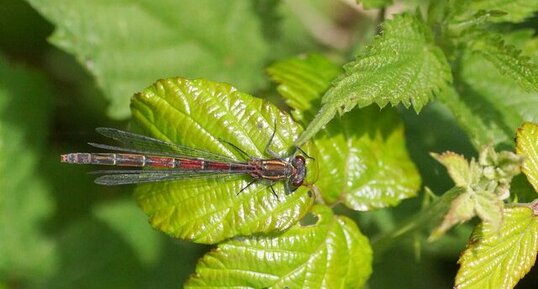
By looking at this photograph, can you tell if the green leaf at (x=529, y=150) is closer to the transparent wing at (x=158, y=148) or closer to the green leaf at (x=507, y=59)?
the green leaf at (x=507, y=59)

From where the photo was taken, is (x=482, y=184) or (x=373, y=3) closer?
(x=482, y=184)

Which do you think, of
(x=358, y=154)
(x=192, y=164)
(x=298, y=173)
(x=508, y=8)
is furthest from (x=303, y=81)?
(x=508, y=8)

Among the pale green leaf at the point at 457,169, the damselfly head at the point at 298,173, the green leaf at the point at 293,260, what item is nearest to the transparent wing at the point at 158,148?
the damselfly head at the point at 298,173

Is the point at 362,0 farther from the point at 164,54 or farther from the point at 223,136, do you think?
the point at 164,54

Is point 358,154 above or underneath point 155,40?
underneath

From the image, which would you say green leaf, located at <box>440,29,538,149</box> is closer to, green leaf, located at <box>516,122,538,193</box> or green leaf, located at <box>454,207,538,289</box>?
green leaf, located at <box>516,122,538,193</box>

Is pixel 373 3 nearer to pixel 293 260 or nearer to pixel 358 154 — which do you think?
pixel 358 154

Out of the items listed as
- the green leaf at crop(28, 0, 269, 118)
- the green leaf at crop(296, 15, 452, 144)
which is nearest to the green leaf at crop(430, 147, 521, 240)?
the green leaf at crop(296, 15, 452, 144)
